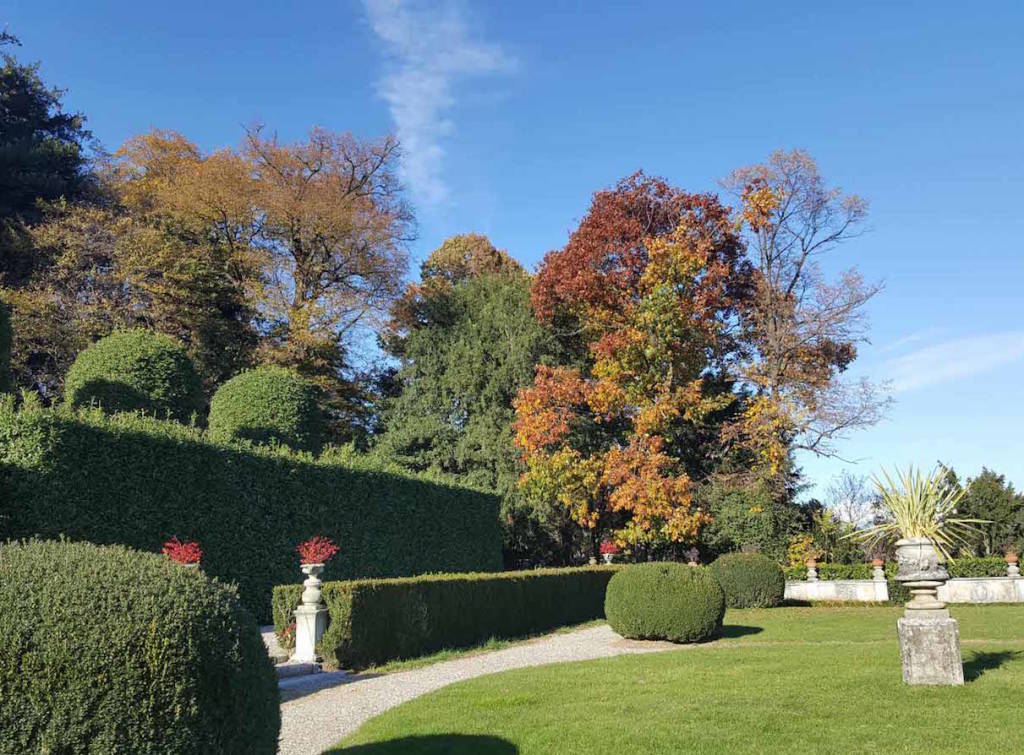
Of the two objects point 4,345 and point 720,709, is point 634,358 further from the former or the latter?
point 720,709

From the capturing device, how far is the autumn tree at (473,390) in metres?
26.3

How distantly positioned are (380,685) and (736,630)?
8941 millimetres

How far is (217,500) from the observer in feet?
42.7

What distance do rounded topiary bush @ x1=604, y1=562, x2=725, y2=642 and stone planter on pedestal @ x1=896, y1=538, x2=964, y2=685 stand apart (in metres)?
5.03

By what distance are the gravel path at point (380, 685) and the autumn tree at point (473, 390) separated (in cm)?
1168

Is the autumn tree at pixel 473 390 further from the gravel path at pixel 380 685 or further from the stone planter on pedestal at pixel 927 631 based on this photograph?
the stone planter on pedestal at pixel 927 631

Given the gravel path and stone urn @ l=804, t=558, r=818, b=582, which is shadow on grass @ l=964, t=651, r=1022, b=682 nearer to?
the gravel path

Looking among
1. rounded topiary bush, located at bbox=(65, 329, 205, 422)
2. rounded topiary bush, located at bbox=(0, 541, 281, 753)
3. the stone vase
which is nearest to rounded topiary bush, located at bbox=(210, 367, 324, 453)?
rounded topiary bush, located at bbox=(65, 329, 205, 422)

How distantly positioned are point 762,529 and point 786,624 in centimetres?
808

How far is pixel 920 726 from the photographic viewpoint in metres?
6.62

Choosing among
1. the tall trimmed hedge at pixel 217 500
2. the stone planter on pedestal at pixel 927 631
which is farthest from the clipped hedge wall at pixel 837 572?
the stone planter on pedestal at pixel 927 631

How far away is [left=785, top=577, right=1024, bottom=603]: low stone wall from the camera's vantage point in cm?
2259

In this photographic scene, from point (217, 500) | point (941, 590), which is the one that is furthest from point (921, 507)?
point (941, 590)

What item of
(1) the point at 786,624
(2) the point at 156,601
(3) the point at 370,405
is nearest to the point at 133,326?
(3) the point at 370,405
